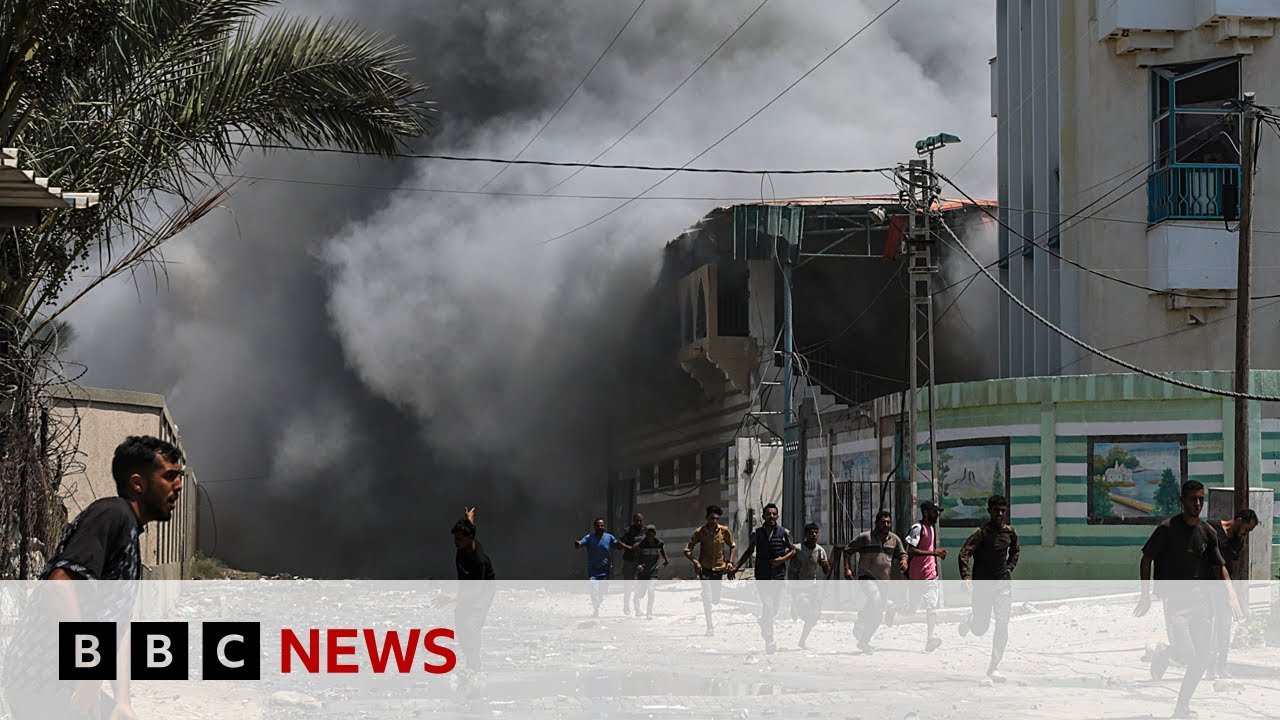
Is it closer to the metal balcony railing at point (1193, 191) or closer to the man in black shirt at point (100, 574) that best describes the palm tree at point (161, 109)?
the man in black shirt at point (100, 574)

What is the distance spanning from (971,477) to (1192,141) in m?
6.12

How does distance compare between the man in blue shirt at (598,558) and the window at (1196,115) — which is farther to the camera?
the window at (1196,115)

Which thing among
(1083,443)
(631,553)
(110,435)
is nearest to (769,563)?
(631,553)

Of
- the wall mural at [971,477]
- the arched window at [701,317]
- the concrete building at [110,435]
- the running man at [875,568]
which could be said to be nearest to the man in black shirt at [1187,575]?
the running man at [875,568]

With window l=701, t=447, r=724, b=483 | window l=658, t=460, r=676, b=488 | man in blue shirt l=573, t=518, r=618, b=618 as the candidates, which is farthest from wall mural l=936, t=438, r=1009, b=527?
window l=658, t=460, r=676, b=488

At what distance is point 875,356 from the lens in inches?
1455

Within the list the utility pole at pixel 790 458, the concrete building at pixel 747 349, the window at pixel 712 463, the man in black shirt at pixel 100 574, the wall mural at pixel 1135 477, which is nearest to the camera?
the man in black shirt at pixel 100 574

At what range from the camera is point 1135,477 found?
70.2 feet

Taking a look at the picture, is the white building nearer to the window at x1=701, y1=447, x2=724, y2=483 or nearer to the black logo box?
the window at x1=701, y1=447, x2=724, y2=483

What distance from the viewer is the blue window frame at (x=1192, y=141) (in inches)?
923

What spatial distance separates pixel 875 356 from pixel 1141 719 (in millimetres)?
27745

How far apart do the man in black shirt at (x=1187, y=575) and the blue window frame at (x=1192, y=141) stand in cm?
1448

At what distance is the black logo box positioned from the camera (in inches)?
170

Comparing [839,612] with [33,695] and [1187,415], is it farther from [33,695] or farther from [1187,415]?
[33,695]
